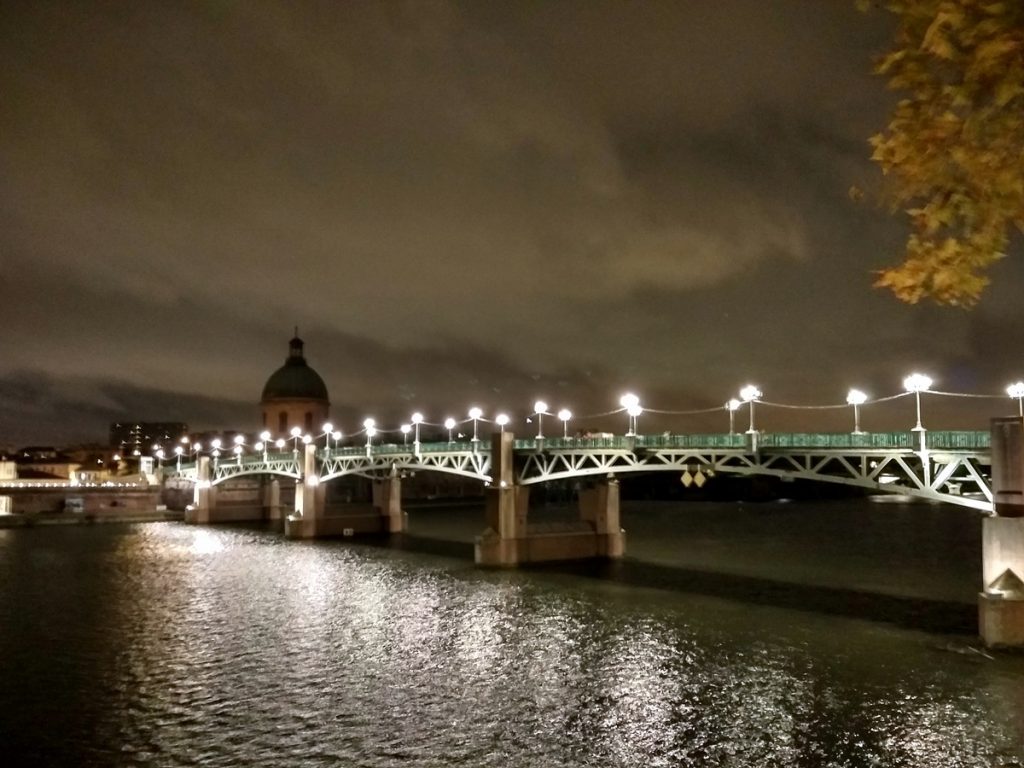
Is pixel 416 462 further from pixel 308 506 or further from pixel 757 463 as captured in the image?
pixel 757 463

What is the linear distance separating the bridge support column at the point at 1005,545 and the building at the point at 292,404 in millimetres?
118925

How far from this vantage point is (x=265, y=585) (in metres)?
45.4

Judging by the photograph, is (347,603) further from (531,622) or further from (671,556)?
(671,556)

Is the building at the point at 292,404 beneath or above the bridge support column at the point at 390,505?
above

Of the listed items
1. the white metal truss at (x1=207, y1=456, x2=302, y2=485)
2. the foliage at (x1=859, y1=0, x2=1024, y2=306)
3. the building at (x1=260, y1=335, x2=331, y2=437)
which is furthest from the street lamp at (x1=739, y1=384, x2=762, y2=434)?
the building at (x1=260, y1=335, x2=331, y2=437)

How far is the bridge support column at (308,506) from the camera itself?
76125 millimetres

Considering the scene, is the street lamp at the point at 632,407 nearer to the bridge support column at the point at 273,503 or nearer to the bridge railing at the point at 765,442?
the bridge railing at the point at 765,442

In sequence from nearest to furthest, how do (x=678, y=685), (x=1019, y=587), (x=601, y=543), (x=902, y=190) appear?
(x=902, y=190) < (x=678, y=685) < (x=1019, y=587) < (x=601, y=543)

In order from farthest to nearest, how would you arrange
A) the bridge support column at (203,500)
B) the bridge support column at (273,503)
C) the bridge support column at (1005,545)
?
the bridge support column at (273,503) → the bridge support column at (203,500) → the bridge support column at (1005,545)

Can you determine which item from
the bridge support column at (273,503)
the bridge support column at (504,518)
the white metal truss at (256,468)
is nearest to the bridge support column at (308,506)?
the white metal truss at (256,468)

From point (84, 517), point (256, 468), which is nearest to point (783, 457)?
point (256, 468)

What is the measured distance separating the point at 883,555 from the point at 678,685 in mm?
42499

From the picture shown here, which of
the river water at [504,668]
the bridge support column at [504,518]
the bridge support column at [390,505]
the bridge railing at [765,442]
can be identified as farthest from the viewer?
the bridge support column at [390,505]

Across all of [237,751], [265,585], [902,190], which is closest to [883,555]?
[265,585]
